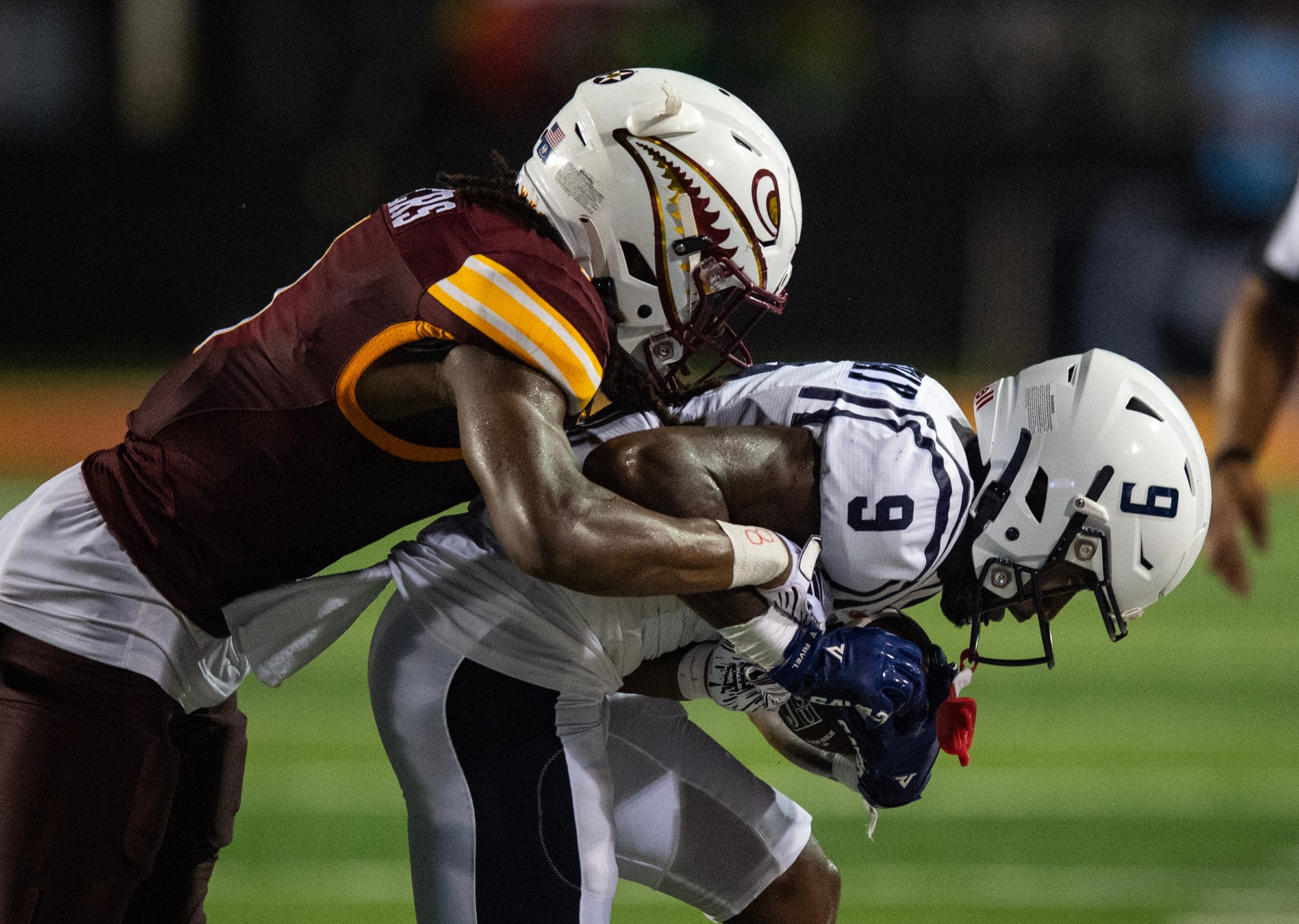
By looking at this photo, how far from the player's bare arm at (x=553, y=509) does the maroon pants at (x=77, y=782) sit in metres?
0.69

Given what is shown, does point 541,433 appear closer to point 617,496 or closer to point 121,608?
point 617,496

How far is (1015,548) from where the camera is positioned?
8.45 ft

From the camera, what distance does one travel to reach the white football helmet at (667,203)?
2.62 m

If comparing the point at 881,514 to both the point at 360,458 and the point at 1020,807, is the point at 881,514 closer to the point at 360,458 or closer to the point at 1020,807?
the point at 360,458

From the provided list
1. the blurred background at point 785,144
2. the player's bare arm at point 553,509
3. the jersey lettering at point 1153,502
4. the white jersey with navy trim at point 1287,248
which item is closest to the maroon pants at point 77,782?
the player's bare arm at point 553,509

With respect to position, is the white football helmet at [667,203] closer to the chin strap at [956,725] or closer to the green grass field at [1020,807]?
the chin strap at [956,725]

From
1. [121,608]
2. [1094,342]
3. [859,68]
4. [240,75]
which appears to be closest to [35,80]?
[240,75]

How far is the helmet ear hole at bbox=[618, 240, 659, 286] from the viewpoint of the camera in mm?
2648

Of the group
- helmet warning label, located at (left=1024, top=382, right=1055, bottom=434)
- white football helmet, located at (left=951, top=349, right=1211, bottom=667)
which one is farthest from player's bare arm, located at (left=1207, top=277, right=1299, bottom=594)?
helmet warning label, located at (left=1024, top=382, right=1055, bottom=434)

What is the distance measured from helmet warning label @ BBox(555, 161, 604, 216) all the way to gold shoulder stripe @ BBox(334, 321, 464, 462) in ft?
1.37

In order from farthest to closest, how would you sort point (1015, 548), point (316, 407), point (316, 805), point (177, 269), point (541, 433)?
point (177, 269)
point (316, 805)
point (1015, 548)
point (316, 407)
point (541, 433)

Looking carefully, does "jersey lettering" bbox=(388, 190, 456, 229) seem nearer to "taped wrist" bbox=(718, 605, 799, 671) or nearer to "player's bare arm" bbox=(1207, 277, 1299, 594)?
"taped wrist" bbox=(718, 605, 799, 671)

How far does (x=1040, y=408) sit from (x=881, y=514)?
1.30 feet

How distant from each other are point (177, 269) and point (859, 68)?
215 inches
